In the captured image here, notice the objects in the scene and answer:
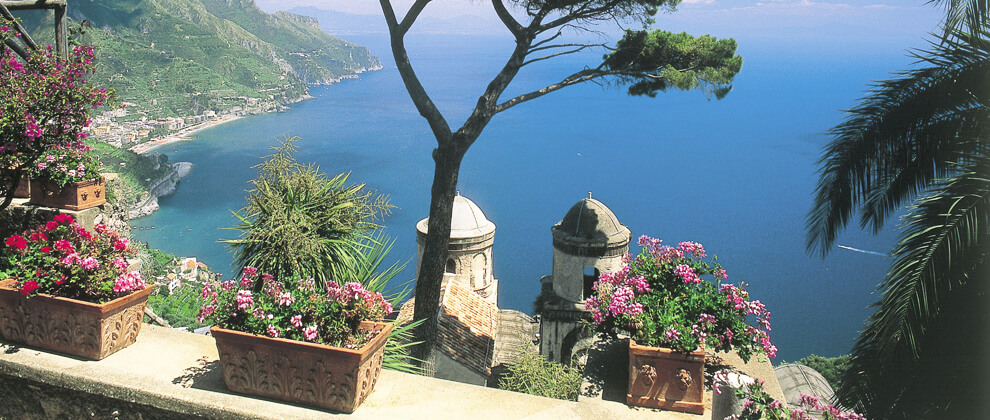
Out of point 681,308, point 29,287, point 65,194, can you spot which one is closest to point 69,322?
point 29,287

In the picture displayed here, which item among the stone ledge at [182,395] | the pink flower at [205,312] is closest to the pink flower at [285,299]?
the pink flower at [205,312]

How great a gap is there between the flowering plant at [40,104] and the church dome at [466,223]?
7.50m

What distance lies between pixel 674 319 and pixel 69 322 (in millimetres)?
2884

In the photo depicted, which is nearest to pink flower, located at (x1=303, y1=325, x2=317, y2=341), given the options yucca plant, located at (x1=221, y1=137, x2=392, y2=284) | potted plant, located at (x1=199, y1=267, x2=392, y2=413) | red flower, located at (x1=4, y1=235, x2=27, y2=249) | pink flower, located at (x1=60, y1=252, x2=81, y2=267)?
potted plant, located at (x1=199, y1=267, x2=392, y2=413)

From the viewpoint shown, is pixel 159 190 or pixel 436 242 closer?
pixel 436 242

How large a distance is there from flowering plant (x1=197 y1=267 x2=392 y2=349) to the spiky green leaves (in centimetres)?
538

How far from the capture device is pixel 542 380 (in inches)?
252

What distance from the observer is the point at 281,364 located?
2.70 m

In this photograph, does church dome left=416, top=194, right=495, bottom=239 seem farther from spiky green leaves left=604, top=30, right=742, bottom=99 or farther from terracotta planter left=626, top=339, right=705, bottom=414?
terracotta planter left=626, top=339, right=705, bottom=414

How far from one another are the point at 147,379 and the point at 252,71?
12818cm

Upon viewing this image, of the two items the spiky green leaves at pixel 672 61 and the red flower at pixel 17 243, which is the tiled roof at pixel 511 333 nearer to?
the spiky green leaves at pixel 672 61

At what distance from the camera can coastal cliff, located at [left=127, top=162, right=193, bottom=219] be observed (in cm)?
6269

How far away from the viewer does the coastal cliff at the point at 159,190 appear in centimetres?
6269

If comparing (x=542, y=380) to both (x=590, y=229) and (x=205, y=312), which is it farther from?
(x=590, y=229)
